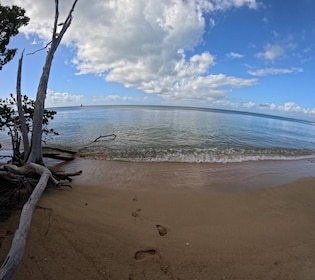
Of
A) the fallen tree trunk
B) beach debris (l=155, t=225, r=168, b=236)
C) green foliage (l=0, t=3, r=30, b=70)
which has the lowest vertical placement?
beach debris (l=155, t=225, r=168, b=236)

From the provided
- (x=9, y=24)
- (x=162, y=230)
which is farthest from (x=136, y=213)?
(x=9, y=24)

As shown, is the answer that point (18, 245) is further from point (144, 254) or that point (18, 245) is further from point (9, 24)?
point (9, 24)

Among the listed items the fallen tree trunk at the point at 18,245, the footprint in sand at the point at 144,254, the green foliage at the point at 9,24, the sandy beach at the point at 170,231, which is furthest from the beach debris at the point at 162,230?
the green foliage at the point at 9,24

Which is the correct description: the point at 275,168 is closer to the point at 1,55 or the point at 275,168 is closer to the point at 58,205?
the point at 58,205

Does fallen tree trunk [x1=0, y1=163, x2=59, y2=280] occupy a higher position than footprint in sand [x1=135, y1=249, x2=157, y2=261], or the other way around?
fallen tree trunk [x1=0, y1=163, x2=59, y2=280]

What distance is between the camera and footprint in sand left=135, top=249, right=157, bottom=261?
12.6 feet

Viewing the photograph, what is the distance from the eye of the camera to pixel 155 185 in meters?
7.41

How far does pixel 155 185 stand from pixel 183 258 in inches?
143

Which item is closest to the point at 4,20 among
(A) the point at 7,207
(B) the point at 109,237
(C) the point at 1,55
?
(C) the point at 1,55

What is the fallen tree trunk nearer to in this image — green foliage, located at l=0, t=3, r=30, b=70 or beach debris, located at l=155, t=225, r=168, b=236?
beach debris, located at l=155, t=225, r=168, b=236

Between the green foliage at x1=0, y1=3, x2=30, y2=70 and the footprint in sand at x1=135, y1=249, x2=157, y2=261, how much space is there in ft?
29.1

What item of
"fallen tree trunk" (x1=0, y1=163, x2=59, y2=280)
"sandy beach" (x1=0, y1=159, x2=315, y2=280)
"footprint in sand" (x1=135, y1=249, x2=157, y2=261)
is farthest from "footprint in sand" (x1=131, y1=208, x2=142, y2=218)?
"fallen tree trunk" (x1=0, y1=163, x2=59, y2=280)

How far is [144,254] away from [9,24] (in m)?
9.25

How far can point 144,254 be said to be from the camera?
3.93 meters
